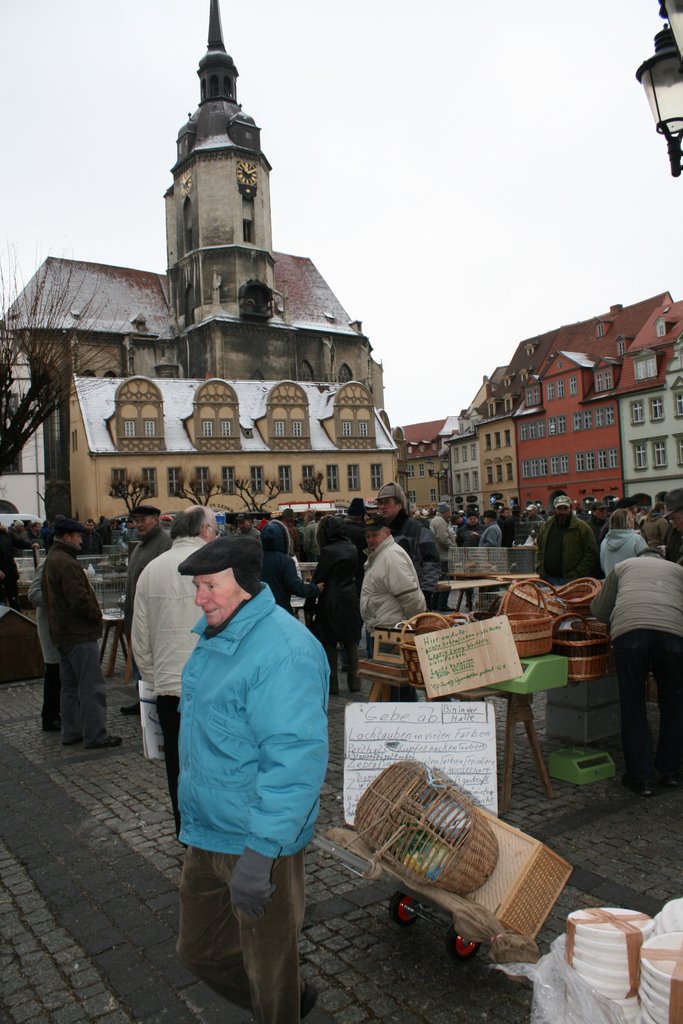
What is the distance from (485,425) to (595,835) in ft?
193

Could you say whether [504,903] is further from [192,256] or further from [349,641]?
[192,256]

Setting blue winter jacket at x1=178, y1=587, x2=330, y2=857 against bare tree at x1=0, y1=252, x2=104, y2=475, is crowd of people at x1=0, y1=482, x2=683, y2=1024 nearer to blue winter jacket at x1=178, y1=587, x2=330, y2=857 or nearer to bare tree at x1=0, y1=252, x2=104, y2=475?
blue winter jacket at x1=178, y1=587, x2=330, y2=857

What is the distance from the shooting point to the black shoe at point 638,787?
549 cm

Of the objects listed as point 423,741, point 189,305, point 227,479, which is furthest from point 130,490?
point 423,741

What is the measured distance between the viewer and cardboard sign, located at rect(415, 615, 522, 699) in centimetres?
476

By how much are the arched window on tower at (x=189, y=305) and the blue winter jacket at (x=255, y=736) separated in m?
62.5

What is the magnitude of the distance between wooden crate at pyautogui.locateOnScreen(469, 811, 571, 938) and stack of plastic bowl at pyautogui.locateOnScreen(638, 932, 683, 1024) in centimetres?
114

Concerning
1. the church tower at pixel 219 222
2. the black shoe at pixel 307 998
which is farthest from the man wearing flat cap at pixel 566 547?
the church tower at pixel 219 222

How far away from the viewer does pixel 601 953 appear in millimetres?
2293

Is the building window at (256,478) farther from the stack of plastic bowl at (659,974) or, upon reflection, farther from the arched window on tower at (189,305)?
the stack of plastic bowl at (659,974)

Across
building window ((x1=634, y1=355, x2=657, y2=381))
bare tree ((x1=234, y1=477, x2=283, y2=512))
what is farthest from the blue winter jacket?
building window ((x1=634, y1=355, x2=657, y2=381))

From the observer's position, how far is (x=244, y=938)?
2623 mm

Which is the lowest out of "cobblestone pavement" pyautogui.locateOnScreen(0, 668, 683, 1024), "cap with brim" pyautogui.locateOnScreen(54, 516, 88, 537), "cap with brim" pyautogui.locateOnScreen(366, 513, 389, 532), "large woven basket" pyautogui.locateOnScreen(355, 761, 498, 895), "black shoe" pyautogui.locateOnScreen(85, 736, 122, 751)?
"cobblestone pavement" pyautogui.locateOnScreen(0, 668, 683, 1024)

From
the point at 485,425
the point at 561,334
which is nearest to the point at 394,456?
the point at 485,425
